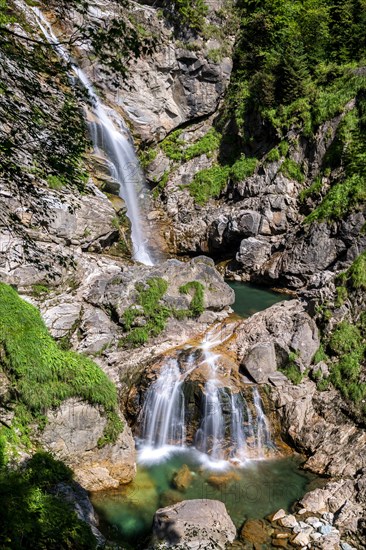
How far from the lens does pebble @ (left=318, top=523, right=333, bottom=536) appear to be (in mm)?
6243

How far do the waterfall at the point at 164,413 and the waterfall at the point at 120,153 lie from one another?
8.77 meters

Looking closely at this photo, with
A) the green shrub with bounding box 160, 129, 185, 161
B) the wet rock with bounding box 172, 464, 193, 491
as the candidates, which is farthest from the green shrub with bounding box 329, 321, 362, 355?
the green shrub with bounding box 160, 129, 185, 161

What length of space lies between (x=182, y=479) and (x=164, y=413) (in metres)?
1.65

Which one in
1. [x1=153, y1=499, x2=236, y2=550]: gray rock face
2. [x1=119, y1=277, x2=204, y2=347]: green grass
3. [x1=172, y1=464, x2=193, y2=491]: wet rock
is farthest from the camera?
[x1=119, y1=277, x2=204, y2=347]: green grass

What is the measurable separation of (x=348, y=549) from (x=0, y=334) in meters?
6.62

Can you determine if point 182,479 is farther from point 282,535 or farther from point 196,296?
point 196,296

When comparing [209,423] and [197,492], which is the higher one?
[209,423]

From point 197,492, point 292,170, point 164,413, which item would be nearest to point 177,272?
point 164,413

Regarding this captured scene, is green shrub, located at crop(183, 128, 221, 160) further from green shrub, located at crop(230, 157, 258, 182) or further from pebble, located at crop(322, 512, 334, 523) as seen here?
pebble, located at crop(322, 512, 334, 523)

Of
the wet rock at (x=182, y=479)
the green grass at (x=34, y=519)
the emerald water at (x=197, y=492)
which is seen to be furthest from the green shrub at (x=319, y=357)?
the green grass at (x=34, y=519)

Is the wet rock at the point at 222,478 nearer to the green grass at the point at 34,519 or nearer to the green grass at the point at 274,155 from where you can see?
the green grass at the point at 34,519

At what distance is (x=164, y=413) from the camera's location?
888 centimetres

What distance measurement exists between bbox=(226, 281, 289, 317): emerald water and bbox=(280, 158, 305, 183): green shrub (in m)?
5.17

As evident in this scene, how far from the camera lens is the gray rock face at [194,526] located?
18.8 ft
